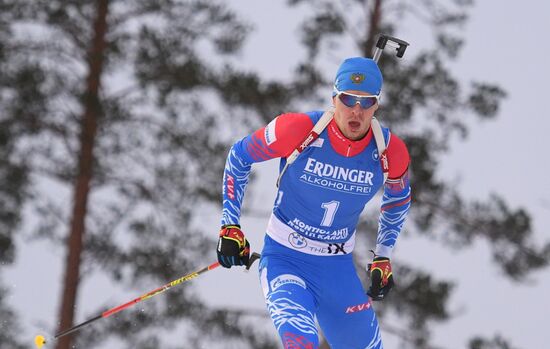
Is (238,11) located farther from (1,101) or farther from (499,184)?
(499,184)

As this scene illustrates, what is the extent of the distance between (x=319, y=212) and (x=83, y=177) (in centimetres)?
919

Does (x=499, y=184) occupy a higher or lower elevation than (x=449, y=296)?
lower

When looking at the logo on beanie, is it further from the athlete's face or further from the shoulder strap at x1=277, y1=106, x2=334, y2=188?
the shoulder strap at x1=277, y1=106, x2=334, y2=188

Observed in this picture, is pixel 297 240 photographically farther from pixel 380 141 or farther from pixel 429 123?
pixel 429 123

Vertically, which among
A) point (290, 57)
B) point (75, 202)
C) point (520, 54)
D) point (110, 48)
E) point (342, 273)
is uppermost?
point (342, 273)

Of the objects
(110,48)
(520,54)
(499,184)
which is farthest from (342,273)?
(520,54)

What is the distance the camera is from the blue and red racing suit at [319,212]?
711cm

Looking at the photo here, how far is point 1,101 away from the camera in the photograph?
1580cm

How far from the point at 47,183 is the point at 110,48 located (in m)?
3.35

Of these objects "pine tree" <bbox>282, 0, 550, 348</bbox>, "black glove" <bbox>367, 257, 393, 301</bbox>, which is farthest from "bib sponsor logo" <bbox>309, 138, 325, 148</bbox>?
"pine tree" <bbox>282, 0, 550, 348</bbox>

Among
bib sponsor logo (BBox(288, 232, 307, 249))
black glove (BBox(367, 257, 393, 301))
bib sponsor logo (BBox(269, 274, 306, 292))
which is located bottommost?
→ black glove (BBox(367, 257, 393, 301))

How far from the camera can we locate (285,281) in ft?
23.2

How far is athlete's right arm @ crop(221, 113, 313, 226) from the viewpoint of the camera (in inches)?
279

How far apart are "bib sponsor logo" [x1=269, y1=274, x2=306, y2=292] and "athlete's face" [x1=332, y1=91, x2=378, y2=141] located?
1.08 meters
